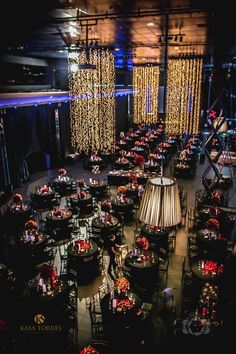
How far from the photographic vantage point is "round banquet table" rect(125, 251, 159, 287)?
7.00 m

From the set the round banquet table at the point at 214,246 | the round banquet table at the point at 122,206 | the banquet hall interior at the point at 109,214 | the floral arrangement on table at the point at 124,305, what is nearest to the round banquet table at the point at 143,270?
the banquet hall interior at the point at 109,214

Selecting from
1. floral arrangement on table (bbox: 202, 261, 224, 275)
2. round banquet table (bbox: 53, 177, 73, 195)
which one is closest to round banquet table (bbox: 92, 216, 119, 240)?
floral arrangement on table (bbox: 202, 261, 224, 275)

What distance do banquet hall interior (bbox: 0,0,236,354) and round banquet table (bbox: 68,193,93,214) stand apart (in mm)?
59

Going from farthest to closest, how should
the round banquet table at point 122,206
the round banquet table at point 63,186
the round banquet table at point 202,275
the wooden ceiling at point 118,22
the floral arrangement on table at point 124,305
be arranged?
the round banquet table at point 63,186 → the round banquet table at point 122,206 → the round banquet table at point 202,275 → the floral arrangement on table at point 124,305 → the wooden ceiling at point 118,22

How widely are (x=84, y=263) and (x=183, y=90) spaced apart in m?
10.2

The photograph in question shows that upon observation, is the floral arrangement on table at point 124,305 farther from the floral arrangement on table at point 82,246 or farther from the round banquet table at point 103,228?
the round banquet table at point 103,228

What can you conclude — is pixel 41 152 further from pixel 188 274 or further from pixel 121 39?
pixel 188 274

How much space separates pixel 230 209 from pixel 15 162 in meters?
9.59

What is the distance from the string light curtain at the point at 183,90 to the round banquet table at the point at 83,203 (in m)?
5.16

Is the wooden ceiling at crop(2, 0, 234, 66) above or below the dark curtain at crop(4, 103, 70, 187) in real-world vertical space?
above

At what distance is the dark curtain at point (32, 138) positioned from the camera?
44.9 feet

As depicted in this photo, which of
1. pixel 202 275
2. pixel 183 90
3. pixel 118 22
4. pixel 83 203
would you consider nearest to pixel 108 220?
pixel 83 203

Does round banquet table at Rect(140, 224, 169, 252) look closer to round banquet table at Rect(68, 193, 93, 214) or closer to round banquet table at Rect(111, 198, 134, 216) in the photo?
round banquet table at Rect(111, 198, 134, 216)

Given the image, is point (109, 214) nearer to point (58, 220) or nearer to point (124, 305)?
point (58, 220)
